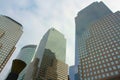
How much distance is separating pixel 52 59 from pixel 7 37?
52177 mm

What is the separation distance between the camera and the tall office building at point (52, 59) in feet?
377

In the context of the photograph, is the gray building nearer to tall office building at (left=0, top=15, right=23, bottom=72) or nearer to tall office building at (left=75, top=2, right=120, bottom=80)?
tall office building at (left=0, top=15, right=23, bottom=72)

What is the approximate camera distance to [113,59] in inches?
2781

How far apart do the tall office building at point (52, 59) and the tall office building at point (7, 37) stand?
30.0 m

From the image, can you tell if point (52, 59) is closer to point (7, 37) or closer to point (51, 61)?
point (51, 61)

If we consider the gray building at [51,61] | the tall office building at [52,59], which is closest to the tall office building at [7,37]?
the gray building at [51,61]

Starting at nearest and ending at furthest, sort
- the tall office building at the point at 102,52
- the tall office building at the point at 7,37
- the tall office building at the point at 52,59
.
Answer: the tall office building at the point at 102,52 < the tall office building at the point at 52,59 < the tall office building at the point at 7,37

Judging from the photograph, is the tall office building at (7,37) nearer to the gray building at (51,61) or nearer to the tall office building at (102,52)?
the gray building at (51,61)

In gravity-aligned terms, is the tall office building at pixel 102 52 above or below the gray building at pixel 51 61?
above

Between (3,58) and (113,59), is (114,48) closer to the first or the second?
(113,59)

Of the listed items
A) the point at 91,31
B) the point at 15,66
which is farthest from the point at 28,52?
the point at 15,66

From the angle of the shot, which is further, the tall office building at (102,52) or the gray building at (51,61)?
the gray building at (51,61)

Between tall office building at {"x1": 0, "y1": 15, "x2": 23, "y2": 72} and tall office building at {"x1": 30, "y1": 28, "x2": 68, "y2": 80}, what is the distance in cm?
2995

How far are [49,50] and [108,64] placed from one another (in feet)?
277
